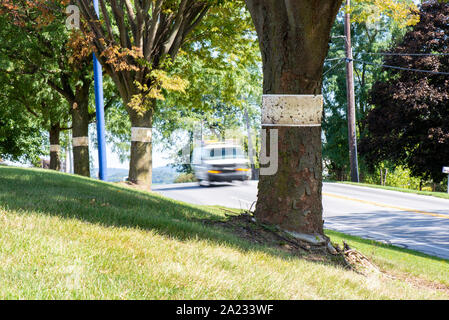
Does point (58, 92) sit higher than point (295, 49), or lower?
higher

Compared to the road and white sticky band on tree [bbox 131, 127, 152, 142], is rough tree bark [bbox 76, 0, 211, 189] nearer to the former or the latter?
white sticky band on tree [bbox 131, 127, 152, 142]

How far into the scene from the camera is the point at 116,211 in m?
6.30

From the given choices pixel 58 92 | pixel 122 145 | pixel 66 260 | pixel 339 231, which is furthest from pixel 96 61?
pixel 122 145

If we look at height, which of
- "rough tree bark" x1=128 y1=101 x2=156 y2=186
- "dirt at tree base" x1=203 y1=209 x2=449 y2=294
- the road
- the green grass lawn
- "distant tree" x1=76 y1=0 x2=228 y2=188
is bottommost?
the road

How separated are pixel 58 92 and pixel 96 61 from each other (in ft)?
21.8

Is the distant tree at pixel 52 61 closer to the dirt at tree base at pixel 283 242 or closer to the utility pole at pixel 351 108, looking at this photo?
the dirt at tree base at pixel 283 242

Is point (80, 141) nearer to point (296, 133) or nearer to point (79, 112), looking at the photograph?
point (79, 112)

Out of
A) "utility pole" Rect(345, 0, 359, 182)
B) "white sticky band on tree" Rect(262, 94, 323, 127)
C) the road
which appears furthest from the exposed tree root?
"utility pole" Rect(345, 0, 359, 182)

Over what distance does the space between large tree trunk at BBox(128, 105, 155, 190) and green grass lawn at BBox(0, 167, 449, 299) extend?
7.15 m

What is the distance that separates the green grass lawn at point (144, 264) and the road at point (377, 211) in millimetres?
A: 2101

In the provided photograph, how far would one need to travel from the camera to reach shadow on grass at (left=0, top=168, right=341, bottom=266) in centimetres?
551

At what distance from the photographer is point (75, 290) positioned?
10.3 ft

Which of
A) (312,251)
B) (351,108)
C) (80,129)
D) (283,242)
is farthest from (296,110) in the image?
(351,108)
